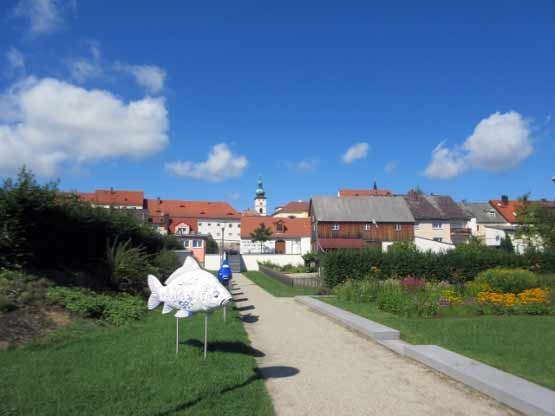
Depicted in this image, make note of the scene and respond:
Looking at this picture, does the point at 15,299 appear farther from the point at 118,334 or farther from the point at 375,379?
the point at 375,379

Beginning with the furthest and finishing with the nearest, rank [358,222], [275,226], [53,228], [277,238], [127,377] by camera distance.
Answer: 1. [275,226]
2. [277,238]
3. [358,222]
4. [53,228]
5. [127,377]

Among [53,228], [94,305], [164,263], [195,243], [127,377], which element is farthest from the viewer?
[195,243]

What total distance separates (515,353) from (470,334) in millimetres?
1813

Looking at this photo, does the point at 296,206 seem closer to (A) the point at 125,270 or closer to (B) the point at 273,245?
(B) the point at 273,245

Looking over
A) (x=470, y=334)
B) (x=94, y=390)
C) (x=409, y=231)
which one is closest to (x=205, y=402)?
(x=94, y=390)

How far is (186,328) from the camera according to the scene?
32.0ft

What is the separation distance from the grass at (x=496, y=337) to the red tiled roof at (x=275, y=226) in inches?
1931

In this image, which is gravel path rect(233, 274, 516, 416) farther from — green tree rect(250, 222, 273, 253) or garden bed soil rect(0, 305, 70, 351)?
green tree rect(250, 222, 273, 253)

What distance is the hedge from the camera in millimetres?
22531

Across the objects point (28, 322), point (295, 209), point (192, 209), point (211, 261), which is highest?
point (295, 209)

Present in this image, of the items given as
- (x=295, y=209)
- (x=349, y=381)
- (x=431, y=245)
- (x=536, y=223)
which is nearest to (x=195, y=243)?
(x=431, y=245)

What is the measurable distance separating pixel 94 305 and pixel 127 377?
4.77m

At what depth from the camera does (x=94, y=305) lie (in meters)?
9.98

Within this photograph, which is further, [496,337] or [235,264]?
[235,264]
